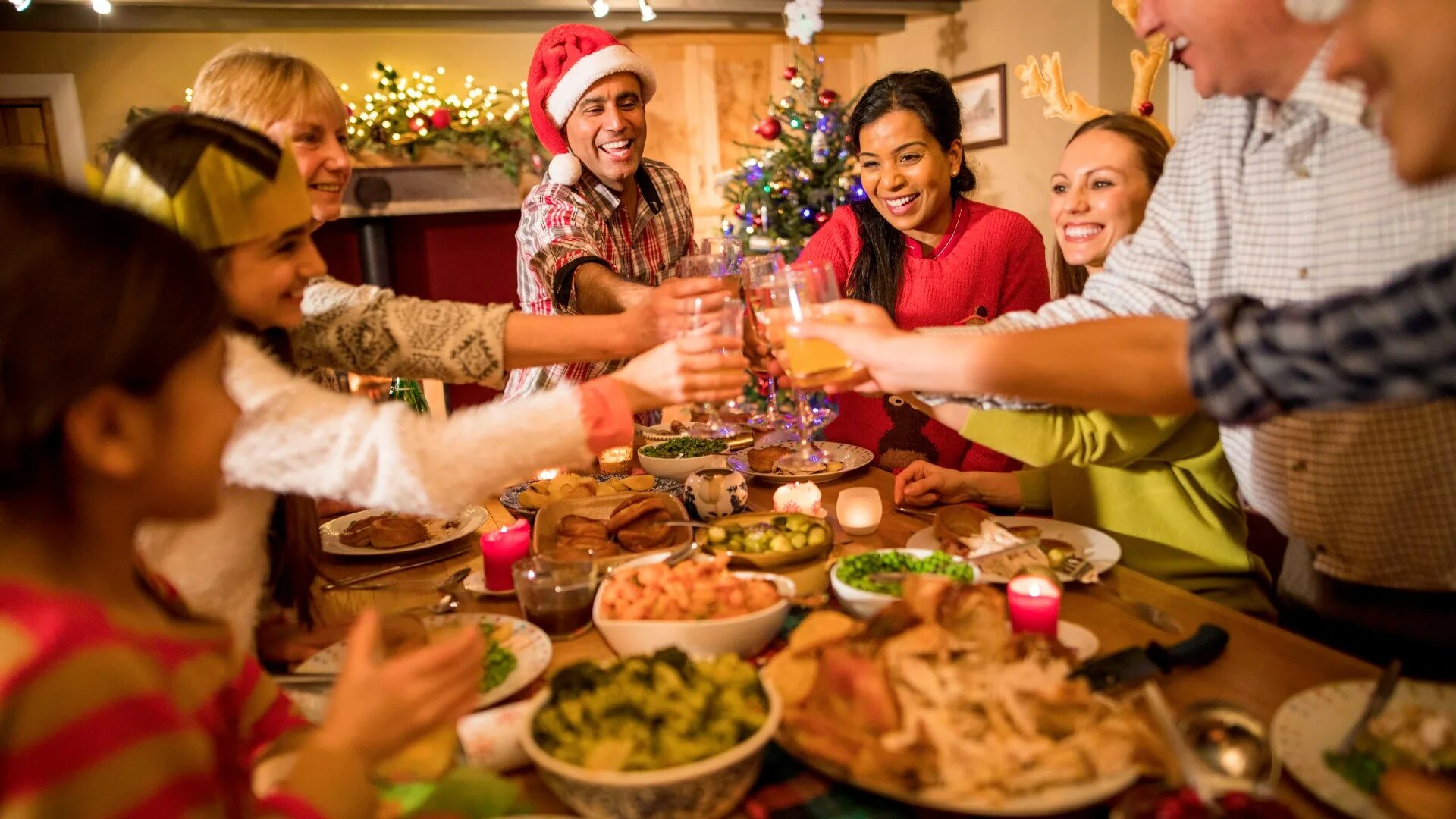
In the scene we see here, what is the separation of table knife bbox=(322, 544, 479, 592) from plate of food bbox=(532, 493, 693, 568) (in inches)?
10.2

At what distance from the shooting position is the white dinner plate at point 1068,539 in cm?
167

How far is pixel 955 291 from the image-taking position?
10.4 ft

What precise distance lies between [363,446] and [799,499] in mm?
1046

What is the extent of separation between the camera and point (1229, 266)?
1660 millimetres

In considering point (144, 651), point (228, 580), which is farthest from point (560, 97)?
point (144, 651)

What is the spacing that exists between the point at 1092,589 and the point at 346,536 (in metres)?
1.68

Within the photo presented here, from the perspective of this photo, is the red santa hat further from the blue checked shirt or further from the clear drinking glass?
the blue checked shirt

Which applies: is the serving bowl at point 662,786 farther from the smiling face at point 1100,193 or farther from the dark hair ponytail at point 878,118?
the dark hair ponytail at point 878,118

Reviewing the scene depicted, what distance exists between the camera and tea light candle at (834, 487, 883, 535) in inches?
75.9

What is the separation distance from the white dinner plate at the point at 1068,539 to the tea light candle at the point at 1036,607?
0.18 meters

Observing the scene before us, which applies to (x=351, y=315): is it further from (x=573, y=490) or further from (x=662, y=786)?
(x=662, y=786)

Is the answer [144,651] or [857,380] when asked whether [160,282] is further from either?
[857,380]

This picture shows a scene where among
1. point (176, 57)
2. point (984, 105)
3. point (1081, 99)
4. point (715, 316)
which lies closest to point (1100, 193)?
point (1081, 99)

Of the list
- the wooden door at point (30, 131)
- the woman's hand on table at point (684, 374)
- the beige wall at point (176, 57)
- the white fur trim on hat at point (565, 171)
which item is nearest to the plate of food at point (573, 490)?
the woman's hand on table at point (684, 374)
